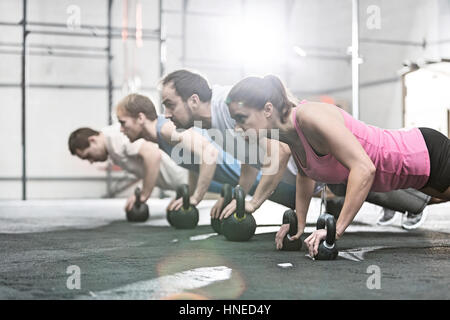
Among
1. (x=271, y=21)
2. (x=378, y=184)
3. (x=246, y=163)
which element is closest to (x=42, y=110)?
(x=271, y=21)

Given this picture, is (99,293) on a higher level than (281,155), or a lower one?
lower

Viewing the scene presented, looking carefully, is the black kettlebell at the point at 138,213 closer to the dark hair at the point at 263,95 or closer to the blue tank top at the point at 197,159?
the blue tank top at the point at 197,159

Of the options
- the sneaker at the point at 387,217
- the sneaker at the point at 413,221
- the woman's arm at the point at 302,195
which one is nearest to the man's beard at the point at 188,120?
the woman's arm at the point at 302,195

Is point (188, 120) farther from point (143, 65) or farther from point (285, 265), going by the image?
point (143, 65)

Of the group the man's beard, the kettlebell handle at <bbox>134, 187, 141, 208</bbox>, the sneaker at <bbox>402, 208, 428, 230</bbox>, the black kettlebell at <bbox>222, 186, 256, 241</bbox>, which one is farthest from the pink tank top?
the kettlebell handle at <bbox>134, 187, 141, 208</bbox>

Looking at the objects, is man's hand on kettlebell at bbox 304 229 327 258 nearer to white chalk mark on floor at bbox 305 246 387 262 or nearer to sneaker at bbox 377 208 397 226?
white chalk mark on floor at bbox 305 246 387 262

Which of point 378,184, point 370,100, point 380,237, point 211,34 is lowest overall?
point 380,237

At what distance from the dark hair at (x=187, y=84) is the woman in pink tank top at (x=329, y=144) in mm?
678

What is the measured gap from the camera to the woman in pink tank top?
67.3 inches

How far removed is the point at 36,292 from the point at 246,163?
139 centimetres

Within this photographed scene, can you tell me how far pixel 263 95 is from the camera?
179 cm

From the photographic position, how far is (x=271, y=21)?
8945 mm
